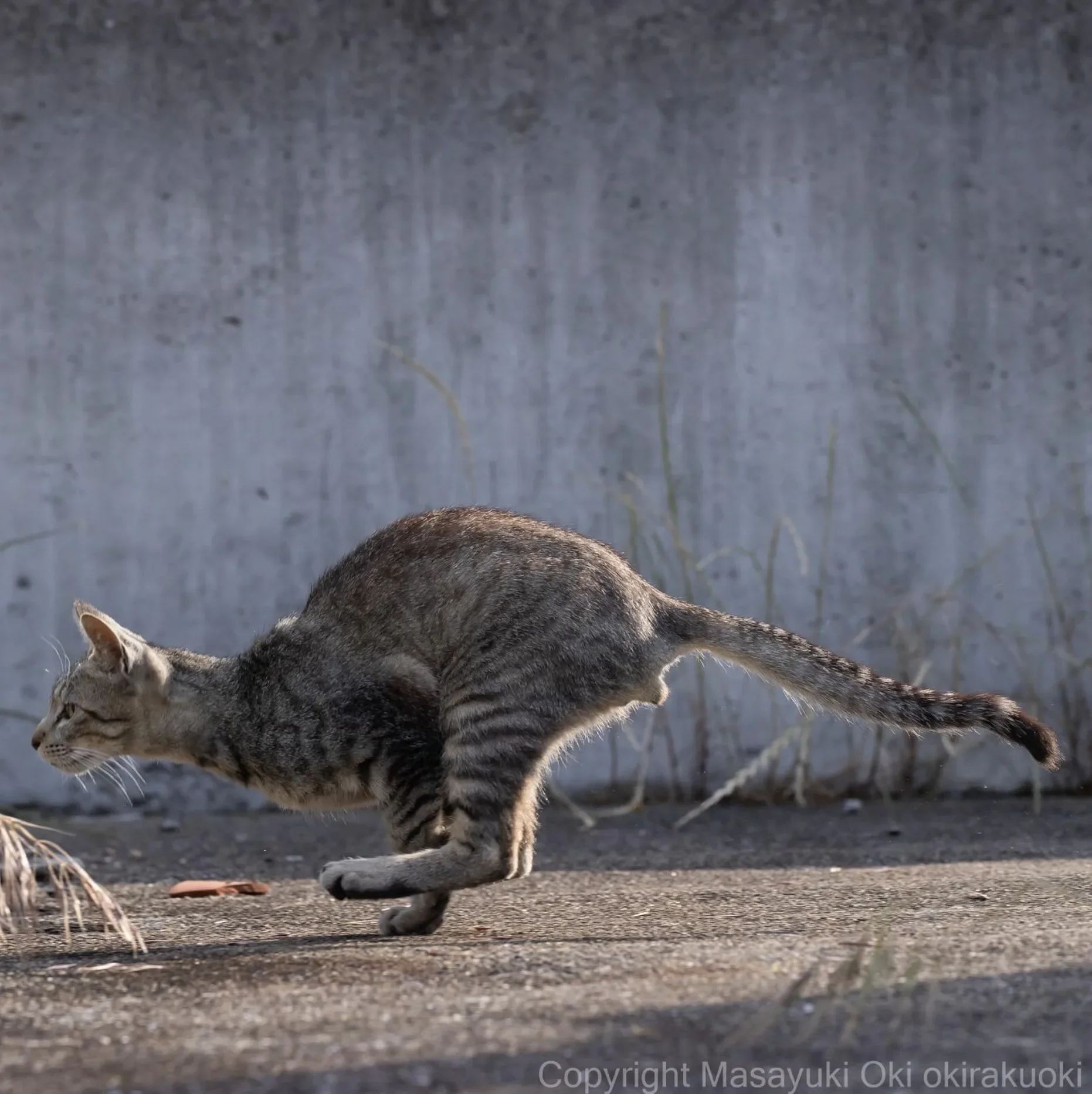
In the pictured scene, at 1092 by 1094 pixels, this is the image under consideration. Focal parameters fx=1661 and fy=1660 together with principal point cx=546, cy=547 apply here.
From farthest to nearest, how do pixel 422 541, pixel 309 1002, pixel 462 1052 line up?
pixel 422 541 → pixel 309 1002 → pixel 462 1052

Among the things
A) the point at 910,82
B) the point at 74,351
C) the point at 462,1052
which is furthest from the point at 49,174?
the point at 462,1052

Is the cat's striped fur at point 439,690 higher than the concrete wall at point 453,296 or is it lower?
lower

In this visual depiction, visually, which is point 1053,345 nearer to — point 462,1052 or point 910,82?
point 910,82

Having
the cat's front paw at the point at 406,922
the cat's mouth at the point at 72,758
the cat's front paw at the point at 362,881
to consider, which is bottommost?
the cat's front paw at the point at 406,922

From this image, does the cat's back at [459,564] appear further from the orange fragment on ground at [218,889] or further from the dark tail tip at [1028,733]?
the dark tail tip at [1028,733]

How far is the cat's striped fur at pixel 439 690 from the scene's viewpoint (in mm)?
4141

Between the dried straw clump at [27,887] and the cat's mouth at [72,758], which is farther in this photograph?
the cat's mouth at [72,758]

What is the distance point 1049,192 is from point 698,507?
2.00 metres

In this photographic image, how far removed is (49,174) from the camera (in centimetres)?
688

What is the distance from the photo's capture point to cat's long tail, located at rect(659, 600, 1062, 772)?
3988 mm

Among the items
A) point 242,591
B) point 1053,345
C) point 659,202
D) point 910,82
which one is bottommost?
point 242,591

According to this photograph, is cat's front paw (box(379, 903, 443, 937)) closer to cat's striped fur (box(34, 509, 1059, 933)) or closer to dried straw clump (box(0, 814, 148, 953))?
cat's striped fur (box(34, 509, 1059, 933))

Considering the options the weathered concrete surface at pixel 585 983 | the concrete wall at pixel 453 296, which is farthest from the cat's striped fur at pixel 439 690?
the concrete wall at pixel 453 296

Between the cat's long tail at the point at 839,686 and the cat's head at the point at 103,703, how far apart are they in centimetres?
147
